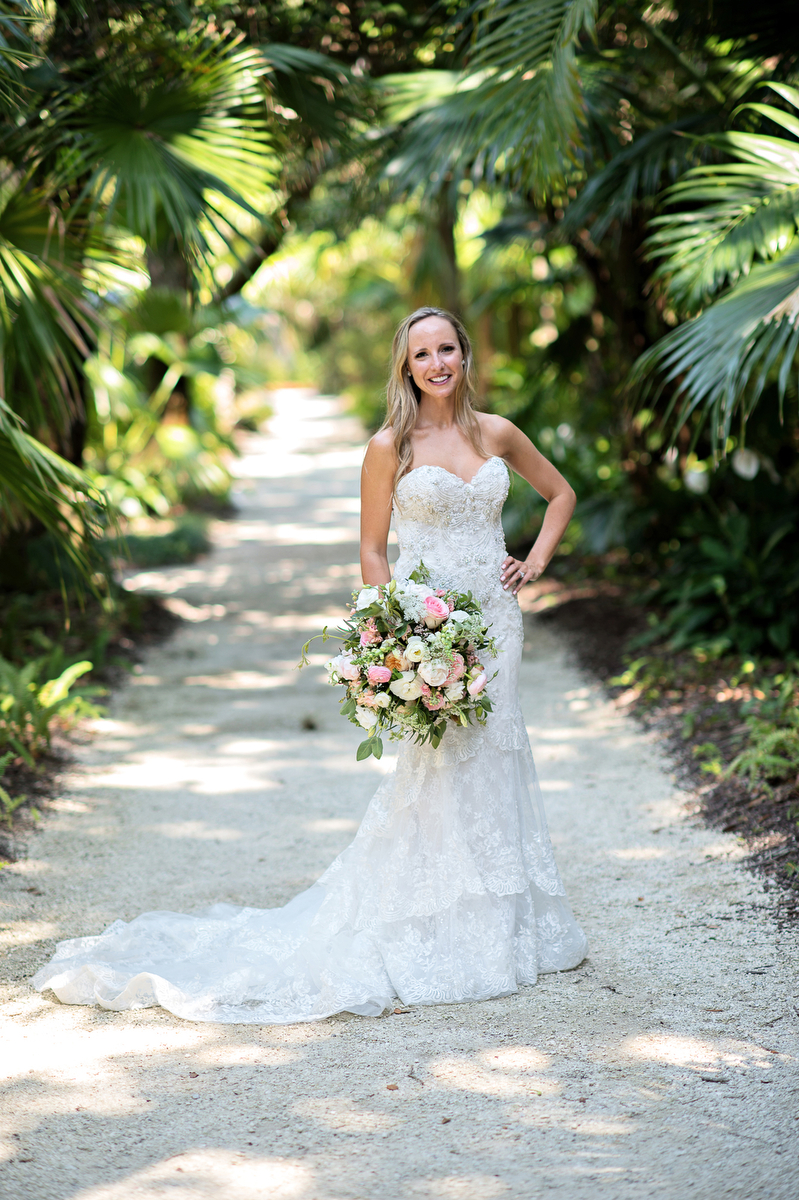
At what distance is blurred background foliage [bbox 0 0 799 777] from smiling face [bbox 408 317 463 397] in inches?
50.2

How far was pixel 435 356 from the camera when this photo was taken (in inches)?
140

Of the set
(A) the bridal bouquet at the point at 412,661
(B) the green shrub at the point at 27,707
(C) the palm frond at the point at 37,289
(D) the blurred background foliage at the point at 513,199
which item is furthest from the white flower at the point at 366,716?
(B) the green shrub at the point at 27,707

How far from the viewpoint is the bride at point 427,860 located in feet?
11.3

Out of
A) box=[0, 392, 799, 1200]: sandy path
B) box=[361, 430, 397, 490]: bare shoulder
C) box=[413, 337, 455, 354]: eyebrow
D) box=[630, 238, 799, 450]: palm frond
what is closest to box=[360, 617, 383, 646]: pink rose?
box=[361, 430, 397, 490]: bare shoulder

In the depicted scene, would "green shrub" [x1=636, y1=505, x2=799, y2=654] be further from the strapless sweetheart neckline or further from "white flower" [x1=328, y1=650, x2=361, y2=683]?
"white flower" [x1=328, y1=650, x2=361, y2=683]

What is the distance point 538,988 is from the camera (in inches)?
137

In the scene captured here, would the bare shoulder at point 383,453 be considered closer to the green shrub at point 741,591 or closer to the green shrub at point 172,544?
the green shrub at point 741,591

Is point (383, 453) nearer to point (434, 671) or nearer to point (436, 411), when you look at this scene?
point (436, 411)

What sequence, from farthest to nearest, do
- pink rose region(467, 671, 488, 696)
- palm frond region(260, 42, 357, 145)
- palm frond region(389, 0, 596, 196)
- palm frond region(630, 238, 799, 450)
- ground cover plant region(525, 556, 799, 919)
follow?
palm frond region(260, 42, 357, 145)
palm frond region(389, 0, 596, 196)
ground cover plant region(525, 556, 799, 919)
palm frond region(630, 238, 799, 450)
pink rose region(467, 671, 488, 696)

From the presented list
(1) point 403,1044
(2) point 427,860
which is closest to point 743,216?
(2) point 427,860

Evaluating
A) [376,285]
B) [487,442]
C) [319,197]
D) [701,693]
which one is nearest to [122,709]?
[701,693]

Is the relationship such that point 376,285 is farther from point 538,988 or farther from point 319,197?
point 538,988

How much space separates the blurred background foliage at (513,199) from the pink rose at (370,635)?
1.64m

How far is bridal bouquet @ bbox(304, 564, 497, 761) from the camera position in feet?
10.6
